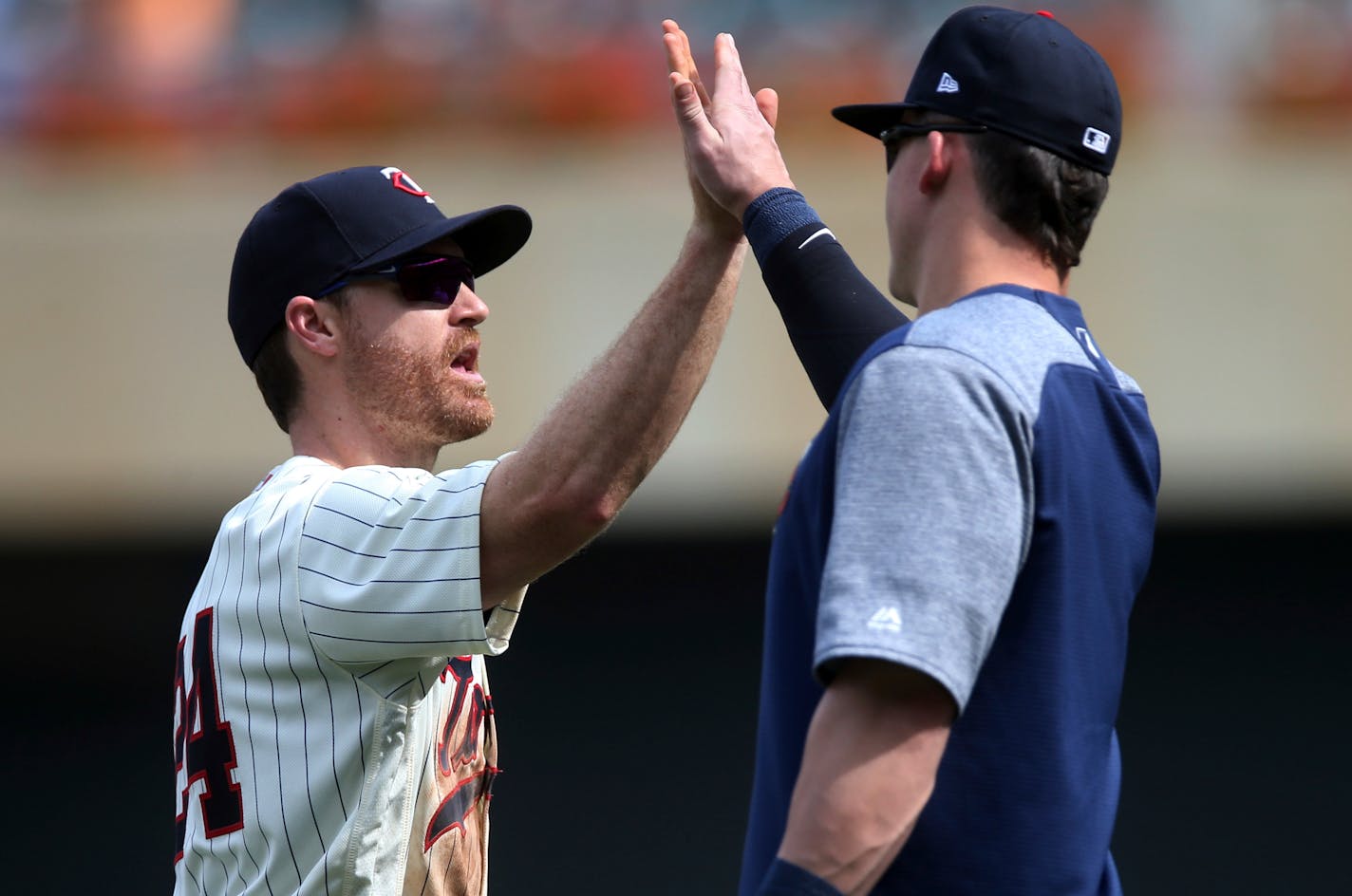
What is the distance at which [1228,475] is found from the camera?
629 centimetres

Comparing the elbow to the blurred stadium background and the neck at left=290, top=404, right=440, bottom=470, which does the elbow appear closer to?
the neck at left=290, top=404, right=440, bottom=470

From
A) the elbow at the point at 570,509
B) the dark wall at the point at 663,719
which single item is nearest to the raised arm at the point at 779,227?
the elbow at the point at 570,509

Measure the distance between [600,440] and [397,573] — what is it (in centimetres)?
32

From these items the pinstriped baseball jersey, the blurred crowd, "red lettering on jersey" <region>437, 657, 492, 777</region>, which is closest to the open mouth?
the pinstriped baseball jersey

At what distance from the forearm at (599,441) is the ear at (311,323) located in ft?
1.51

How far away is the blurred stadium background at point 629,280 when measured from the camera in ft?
20.0

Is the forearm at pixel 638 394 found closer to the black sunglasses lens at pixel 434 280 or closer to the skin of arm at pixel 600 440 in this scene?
the skin of arm at pixel 600 440

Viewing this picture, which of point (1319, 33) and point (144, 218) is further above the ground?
point (1319, 33)

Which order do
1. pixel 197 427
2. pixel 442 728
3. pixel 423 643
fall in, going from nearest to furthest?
pixel 423 643 → pixel 442 728 → pixel 197 427

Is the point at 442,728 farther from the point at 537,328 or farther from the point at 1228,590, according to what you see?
the point at 1228,590

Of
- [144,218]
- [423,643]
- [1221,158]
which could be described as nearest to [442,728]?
[423,643]

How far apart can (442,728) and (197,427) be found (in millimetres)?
4309

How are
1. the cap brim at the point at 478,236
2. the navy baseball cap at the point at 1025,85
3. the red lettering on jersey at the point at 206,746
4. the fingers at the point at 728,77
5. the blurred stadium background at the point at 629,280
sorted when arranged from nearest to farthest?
the navy baseball cap at the point at 1025,85, the red lettering on jersey at the point at 206,746, the fingers at the point at 728,77, the cap brim at the point at 478,236, the blurred stadium background at the point at 629,280

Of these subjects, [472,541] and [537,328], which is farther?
[537,328]
